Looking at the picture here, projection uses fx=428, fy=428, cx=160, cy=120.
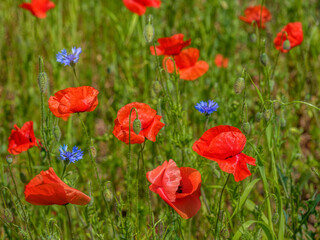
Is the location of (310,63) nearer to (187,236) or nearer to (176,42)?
(176,42)

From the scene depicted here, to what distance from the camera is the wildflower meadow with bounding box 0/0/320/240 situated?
1.53 m

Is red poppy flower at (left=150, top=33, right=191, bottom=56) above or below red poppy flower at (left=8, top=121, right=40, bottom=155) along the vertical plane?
above

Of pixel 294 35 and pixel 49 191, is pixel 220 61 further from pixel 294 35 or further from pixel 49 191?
pixel 49 191

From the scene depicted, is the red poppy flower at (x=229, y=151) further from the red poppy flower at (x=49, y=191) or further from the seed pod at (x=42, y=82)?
the seed pod at (x=42, y=82)

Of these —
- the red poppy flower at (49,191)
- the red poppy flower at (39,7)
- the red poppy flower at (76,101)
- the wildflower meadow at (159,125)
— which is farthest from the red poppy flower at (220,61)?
the red poppy flower at (49,191)

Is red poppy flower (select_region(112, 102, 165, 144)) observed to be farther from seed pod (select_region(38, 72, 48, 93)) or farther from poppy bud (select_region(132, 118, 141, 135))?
seed pod (select_region(38, 72, 48, 93))

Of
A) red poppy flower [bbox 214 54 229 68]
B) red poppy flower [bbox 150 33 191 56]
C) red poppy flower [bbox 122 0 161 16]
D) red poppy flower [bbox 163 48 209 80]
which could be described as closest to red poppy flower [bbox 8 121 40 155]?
red poppy flower [bbox 150 33 191 56]

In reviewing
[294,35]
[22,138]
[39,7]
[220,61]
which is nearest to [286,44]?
[294,35]

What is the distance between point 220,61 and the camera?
309cm

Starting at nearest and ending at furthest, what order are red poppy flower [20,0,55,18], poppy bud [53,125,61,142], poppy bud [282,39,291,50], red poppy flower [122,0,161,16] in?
1. poppy bud [53,125,61,142]
2. poppy bud [282,39,291,50]
3. red poppy flower [122,0,161,16]
4. red poppy flower [20,0,55,18]

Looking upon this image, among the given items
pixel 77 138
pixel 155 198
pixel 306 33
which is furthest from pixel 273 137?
pixel 306 33

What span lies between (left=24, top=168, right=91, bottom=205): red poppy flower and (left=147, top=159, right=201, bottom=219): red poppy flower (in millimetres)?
242

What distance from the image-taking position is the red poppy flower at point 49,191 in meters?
1.33

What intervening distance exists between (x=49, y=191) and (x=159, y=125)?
17.9 inches
